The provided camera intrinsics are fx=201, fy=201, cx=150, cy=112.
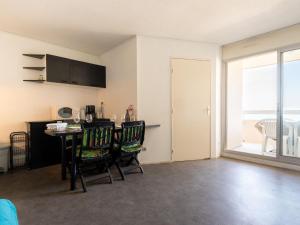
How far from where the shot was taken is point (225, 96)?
457cm

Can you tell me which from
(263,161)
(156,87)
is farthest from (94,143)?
(263,161)

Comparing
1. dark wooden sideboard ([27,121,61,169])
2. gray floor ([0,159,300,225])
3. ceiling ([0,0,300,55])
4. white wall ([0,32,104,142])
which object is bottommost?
gray floor ([0,159,300,225])

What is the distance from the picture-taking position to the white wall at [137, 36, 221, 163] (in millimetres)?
3883

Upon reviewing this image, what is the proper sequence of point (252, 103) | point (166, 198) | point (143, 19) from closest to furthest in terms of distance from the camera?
1. point (166, 198)
2. point (143, 19)
3. point (252, 103)

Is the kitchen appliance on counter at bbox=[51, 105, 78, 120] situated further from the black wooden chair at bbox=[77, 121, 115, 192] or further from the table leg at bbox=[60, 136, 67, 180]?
the black wooden chair at bbox=[77, 121, 115, 192]

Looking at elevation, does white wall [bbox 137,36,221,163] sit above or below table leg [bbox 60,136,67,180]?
above

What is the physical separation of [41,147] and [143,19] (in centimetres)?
291

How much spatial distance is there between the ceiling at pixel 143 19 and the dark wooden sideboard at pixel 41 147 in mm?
1730

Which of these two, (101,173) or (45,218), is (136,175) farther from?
(45,218)

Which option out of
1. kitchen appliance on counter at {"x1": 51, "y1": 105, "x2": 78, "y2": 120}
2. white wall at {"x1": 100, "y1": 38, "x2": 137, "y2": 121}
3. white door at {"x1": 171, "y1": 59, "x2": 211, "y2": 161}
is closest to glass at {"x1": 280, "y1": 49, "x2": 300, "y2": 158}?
white door at {"x1": 171, "y1": 59, "x2": 211, "y2": 161}

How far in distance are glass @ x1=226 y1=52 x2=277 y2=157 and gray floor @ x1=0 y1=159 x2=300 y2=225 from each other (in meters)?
1.33

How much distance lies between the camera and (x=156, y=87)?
3.97 meters

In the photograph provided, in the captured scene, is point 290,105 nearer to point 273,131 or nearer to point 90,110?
point 273,131

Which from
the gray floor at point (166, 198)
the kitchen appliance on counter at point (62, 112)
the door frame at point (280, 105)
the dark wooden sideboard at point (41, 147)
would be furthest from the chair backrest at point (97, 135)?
the door frame at point (280, 105)
